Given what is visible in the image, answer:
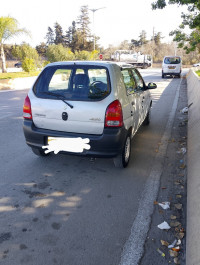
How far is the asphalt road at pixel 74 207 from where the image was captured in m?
2.28

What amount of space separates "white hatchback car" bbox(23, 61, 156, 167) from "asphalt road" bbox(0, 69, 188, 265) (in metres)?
0.45

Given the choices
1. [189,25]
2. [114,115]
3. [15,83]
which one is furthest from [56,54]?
[114,115]

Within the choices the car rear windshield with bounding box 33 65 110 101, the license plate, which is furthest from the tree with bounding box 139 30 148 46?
the license plate

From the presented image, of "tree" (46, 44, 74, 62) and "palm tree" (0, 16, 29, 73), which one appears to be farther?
"tree" (46, 44, 74, 62)

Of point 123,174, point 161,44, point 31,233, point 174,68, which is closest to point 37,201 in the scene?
point 31,233

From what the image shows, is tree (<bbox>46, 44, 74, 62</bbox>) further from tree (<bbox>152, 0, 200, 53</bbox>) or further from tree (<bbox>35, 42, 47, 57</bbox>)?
tree (<bbox>35, 42, 47, 57</bbox>)

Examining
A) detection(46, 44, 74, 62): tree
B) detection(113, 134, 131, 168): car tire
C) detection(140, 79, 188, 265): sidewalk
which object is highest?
detection(46, 44, 74, 62): tree

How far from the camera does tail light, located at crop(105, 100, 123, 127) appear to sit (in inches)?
132

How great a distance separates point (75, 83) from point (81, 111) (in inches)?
23.3

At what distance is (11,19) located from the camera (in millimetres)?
22391

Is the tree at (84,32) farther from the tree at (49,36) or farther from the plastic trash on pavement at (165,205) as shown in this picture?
the plastic trash on pavement at (165,205)

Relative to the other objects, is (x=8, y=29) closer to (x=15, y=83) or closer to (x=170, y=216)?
(x=15, y=83)

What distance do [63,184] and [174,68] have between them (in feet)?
72.2

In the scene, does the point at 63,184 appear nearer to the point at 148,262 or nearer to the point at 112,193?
the point at 112,193
